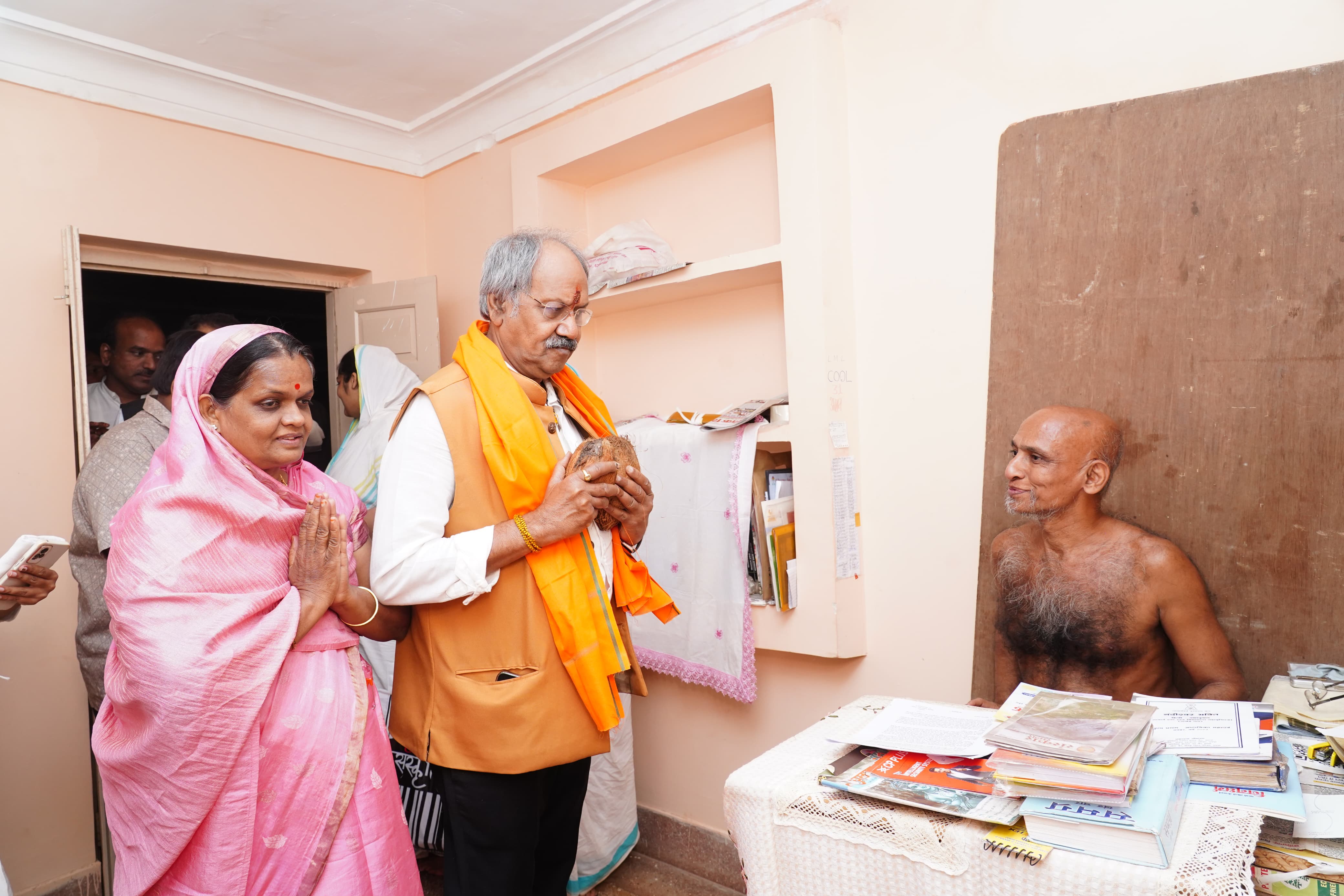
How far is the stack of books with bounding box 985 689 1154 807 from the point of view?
1.04m

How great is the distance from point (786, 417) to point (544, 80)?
5.33ft

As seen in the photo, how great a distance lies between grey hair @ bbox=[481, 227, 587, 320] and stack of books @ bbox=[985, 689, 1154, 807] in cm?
117

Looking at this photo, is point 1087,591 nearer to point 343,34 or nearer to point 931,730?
point 931,730

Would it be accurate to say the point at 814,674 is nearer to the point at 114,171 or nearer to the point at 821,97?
the point at 821,97

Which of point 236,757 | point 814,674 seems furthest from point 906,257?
point 236,757

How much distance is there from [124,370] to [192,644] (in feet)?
7.75

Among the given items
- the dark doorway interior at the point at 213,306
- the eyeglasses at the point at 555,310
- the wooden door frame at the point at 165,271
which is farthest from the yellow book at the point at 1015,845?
the dark doorway interior at the point at 213,306

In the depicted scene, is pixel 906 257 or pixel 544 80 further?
pixel 544 80

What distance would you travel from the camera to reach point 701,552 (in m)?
2.53

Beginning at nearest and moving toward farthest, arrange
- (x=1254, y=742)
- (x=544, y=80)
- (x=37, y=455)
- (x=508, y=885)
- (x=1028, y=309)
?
(x=1254, y=742) → (x=508, y=885) → (x=1028, y=309) → (x=37, y=455) → (x=544, y=80)

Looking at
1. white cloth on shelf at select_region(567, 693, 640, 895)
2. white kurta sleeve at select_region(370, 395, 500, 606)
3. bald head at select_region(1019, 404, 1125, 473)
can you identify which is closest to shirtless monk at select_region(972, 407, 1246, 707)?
bald head at select_region(1019, 404, 1125, 473)

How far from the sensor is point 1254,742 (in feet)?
3.99

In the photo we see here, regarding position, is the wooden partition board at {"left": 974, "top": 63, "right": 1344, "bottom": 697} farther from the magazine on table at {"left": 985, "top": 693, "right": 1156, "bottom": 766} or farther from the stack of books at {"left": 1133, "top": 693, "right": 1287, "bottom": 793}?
the magazine on table at {"left": 985, "top": 693, "right": 1156, "bottom": 766}

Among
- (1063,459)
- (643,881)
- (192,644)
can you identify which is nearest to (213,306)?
(643,881)
